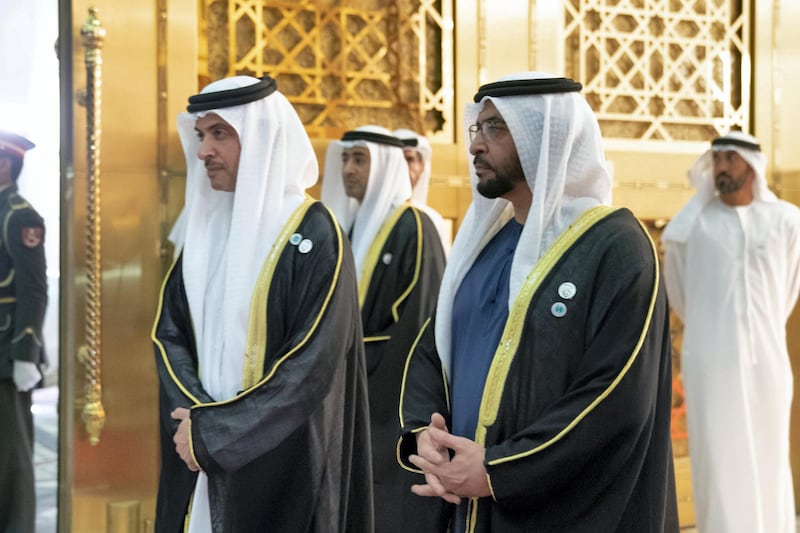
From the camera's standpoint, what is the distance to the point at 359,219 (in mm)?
4480

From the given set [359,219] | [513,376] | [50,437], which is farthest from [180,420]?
[359,219]

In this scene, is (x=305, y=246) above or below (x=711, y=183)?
below

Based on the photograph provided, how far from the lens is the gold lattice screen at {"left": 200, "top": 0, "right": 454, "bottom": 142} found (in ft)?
14.4

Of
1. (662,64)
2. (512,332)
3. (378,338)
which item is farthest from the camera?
(662,64)

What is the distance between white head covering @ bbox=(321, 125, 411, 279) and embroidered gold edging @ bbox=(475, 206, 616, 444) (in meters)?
2.32

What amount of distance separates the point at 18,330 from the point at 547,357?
8.28 feet

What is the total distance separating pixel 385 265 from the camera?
432 centimetres

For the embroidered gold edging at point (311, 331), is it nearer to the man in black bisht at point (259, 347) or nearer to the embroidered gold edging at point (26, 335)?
the man in black bisht at point (259, 347)

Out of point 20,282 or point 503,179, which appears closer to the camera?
point 503,179

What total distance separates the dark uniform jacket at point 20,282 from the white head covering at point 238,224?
134 cm

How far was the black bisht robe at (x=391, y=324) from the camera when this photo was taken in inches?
164

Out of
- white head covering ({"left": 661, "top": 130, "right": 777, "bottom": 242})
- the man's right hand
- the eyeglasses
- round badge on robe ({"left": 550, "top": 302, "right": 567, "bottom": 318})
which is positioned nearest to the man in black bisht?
the man's right hand

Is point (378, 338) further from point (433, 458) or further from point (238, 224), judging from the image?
point (433, 458)

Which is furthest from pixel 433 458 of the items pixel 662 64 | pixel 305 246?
pixel 662 64
